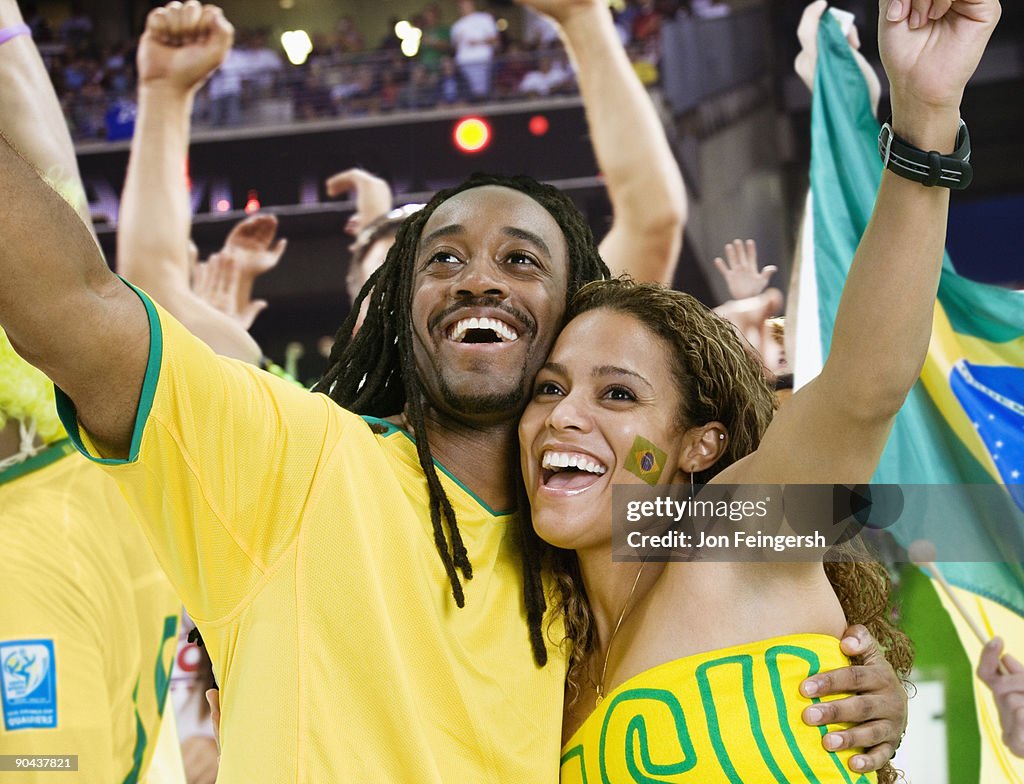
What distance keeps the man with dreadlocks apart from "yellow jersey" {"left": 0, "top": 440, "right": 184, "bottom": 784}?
1381mm

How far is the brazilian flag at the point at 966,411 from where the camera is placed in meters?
3.46

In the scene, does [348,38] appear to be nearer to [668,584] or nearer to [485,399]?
[485,399]

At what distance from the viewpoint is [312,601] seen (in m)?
1.58

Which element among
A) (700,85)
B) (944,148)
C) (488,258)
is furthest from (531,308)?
(700,85)

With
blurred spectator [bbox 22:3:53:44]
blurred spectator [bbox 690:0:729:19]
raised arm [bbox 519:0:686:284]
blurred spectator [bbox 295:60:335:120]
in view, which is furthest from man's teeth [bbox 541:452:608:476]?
blurred spectator [bbox 22:3:53:44]

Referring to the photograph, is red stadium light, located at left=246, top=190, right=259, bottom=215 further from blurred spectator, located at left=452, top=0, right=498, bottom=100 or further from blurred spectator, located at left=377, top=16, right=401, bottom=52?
blurred spectator, located at left=377, top=16, right=401, bottom=52

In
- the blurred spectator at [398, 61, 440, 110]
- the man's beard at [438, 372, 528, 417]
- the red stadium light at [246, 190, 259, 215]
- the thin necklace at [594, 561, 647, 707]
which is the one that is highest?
the blurred spectator at [398, 61, 440, 110]

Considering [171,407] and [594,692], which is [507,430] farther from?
[171,407]

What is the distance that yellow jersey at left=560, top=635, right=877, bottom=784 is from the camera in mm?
1658

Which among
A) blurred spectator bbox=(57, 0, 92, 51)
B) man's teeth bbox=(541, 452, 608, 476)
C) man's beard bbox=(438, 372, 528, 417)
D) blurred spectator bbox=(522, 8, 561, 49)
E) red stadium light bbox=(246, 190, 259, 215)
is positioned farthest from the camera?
blurred spectator bbox=(57, 0, 92, 51)

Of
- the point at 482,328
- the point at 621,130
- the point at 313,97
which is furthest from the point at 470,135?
the point at 482,328

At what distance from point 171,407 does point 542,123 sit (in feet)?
12.6

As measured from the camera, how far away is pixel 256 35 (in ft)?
21.3

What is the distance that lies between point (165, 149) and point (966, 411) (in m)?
3.44
